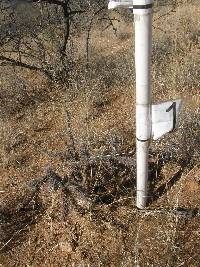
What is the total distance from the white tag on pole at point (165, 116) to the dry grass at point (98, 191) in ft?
1.96

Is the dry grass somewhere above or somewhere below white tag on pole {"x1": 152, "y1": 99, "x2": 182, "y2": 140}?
below

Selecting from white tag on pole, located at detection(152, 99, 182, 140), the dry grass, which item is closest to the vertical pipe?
white tag on pole, located at detection(152, 99, 182, 140)

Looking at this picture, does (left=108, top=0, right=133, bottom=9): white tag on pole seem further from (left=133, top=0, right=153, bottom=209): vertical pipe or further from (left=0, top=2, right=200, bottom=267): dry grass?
(left=0, top=2, right=200, bottom=267): dry grass

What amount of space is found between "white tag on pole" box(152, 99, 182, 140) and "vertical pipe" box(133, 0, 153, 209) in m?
0.04

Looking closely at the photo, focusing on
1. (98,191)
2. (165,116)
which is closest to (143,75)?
(165,116)

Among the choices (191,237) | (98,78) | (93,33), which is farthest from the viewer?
(93,33)

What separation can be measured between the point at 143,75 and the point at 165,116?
0.25 m

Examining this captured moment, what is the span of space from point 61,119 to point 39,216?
5.37 ft

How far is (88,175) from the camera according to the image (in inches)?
111

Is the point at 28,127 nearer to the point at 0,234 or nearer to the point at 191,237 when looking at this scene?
the point at 0,234

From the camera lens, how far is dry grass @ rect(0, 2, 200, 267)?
2443 mm

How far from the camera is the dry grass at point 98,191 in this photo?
2443 mm

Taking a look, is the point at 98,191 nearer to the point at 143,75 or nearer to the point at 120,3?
the point at 143,75

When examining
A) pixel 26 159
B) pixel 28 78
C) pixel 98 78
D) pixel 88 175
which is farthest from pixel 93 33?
pixel 88 175
